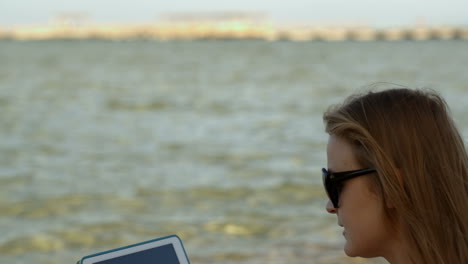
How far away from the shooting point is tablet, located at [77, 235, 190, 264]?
4.91 feet

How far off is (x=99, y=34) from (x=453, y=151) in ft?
404

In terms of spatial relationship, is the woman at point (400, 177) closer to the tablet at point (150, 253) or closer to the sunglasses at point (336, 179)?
the sunglasses at point (336, 179)

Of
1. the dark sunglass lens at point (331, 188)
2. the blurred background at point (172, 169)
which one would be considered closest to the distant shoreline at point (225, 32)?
the blurred background at point (172, 169)

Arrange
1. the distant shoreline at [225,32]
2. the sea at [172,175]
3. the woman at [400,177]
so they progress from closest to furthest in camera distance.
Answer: the woman at [400,177]
the sea at [172,175]
the distant shoreline at [225,32]

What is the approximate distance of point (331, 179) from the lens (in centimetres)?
169

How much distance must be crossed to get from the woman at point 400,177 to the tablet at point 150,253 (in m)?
0.38

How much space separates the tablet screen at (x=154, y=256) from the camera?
150 cm

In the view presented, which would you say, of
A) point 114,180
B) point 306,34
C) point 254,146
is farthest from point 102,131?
point 306,34

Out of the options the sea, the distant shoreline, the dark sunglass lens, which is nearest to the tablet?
the dark sunglass lens

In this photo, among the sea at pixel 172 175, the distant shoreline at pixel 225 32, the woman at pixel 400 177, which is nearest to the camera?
the woman at pixel 400 177

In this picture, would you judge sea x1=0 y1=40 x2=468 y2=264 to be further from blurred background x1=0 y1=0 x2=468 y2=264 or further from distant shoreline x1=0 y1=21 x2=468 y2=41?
distant shoreline x1=0 y1=21 x2=468 y2=41

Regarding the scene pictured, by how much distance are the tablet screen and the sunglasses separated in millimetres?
383

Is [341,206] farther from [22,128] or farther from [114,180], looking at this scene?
[22,128]

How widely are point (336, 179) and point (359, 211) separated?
0.08 metres
